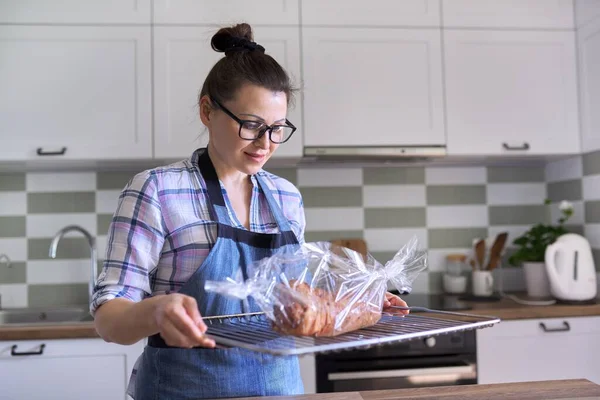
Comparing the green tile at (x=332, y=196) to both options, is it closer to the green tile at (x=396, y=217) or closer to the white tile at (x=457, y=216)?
the green tile at (x=396, y=217)

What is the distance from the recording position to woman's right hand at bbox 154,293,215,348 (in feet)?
2.44

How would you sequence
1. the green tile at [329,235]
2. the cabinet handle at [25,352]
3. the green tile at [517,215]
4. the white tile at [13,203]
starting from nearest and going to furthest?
the cabinet handle at [25,352]
the white tile at [13,203]
the green tile at [329,235]
the green tile at [517,215]

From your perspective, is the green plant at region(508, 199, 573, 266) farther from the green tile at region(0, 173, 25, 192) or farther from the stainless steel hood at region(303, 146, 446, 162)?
the green tile at region(0, 173, 25, 192)

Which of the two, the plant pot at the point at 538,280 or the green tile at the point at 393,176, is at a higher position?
the green tile at the point at 393,176

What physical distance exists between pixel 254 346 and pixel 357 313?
1.04 ft

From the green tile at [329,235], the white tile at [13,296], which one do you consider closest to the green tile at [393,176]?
the green tile at [329,235]

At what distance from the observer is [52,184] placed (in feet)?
8.17

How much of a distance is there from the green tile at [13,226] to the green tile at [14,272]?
124mm

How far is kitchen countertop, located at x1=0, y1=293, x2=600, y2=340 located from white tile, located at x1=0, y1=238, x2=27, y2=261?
55cm

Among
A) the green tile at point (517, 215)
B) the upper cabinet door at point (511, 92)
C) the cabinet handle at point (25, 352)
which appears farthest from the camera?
the green tile at point (517, 215)

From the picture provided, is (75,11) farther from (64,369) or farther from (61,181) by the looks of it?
(64,369)

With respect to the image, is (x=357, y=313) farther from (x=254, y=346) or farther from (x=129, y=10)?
(x=129, y=10)

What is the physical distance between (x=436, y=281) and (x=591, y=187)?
78cm

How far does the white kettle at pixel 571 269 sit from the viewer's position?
2250mm
